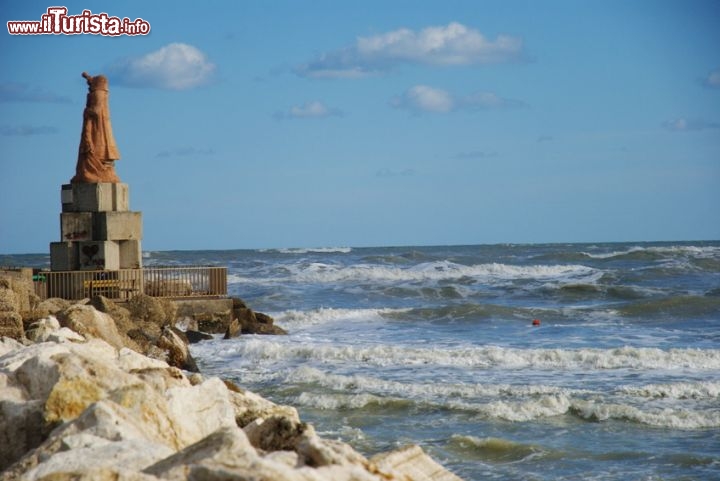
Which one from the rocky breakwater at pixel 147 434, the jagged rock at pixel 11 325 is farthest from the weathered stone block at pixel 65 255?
the rocky breakwater at pixel 147 434

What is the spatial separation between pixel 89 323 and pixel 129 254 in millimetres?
10686

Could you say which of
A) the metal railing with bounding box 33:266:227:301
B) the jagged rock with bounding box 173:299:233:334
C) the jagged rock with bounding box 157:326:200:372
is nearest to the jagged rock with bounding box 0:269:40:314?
the jagged rock with bounding box 157:326:200:372

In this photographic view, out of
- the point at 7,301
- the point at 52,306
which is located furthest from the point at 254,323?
the point at 7,301

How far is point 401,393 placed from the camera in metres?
14.9

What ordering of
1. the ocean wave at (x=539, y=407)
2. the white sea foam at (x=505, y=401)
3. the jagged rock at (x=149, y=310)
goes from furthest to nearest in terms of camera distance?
the jagged rock at (x=149, y=310) < the white sea foam at (x=505, y=401) < the ocean wave at (x=539, y=407)

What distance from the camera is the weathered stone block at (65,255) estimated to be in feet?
80.6

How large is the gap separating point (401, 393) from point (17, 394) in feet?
28.1

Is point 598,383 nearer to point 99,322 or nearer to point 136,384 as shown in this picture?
A: point 99,322

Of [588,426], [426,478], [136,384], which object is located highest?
[136,384]

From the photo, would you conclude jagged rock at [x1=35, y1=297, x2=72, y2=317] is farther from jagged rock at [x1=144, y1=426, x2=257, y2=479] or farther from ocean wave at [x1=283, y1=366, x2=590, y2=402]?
jagged rock at [x1=144, y1=426, x2=257, y2=479]

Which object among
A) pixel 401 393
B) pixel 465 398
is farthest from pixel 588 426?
pixel 401 393

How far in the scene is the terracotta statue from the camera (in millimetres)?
25156

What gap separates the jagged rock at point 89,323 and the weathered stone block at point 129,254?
994 centimetres

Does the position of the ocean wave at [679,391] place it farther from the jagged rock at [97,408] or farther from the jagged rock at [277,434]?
the jagged rock at [277,434]
